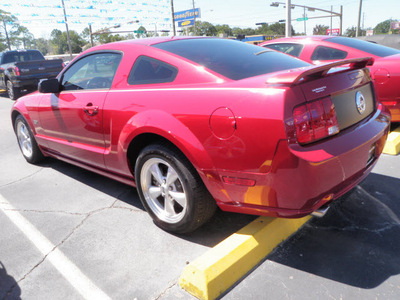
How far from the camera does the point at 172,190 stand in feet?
9.16

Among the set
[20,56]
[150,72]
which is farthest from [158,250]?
[20,56]

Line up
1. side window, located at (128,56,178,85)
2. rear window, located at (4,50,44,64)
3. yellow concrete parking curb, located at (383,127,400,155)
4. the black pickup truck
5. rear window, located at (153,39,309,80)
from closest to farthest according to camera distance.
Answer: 1. rear window, located at (153,39,309,80)
2. side window, located at (128,56,178,85)
3. yellow concrete parking curb, located at (383,127,400,155)
4. the black pickup truck
5. rear window, located at (4,50,44,64)

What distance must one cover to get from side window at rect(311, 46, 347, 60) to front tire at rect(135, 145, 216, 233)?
150 inches

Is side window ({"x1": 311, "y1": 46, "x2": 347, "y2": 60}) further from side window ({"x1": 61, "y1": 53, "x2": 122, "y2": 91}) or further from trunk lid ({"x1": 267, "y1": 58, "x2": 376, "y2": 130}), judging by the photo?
side window ({"x1": 61, "y1": 53, "x2": 122, "y2": 91})

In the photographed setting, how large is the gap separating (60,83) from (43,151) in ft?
3.82

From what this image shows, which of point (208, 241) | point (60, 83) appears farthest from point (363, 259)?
point (60, 83)

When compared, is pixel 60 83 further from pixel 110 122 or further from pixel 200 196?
pixel 200 196

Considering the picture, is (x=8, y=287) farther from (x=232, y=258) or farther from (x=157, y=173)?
(x=232, y=258)

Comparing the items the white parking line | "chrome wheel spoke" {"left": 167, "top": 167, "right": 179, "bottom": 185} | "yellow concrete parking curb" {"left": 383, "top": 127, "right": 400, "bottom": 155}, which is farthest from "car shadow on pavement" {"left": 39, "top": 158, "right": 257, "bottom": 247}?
"yellow concrete parking curb" {"left": 383, "top": 127, "right": 400, "bottom": 155}

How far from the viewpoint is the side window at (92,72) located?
3.29m

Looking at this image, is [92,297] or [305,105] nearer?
[305,105]

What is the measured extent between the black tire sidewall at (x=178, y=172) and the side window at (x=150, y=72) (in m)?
0.55

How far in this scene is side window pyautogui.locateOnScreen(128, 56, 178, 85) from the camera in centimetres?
274

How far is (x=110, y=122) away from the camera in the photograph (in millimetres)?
3059
